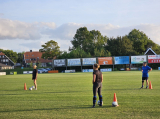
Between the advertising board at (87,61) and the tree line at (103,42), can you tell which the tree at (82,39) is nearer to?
the tree line at (103,42)

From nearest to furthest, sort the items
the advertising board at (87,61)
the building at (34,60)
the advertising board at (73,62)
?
the advertising board at (87,61), the advertising board at (73,62), the building at (34,60)

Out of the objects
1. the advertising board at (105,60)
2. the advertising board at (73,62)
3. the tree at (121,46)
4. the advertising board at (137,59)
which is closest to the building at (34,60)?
the tree at (121,46)

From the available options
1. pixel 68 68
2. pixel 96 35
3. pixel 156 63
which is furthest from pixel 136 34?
pixel 68 68

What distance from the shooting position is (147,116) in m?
7.68

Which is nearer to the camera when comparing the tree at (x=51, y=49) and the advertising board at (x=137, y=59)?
the advertising board at (x=137, y=59)

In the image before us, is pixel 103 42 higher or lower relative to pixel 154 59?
higher

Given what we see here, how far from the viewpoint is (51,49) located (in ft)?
329

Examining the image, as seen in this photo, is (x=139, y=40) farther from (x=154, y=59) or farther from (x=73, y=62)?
(x=73, y=62)

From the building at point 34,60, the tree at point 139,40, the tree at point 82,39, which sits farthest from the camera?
the building at point 34,60

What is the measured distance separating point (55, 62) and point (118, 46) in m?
26.0

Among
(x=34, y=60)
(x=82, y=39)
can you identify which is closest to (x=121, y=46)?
(x=82, y=39)

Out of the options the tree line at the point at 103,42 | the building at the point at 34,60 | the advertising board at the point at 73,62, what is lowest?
the advertising board at the point at 73,62

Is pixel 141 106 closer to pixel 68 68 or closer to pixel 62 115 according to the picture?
pixel 62 115

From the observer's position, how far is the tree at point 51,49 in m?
99.6
